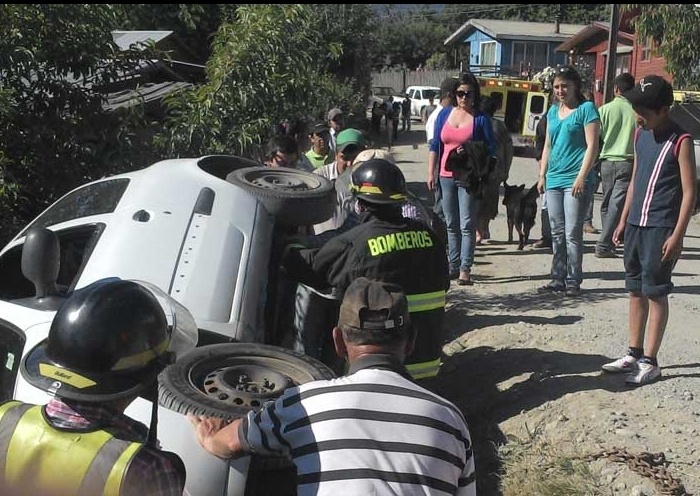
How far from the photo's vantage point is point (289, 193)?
515 cm

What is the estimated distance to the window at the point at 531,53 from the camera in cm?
4925

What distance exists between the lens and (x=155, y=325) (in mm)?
2162

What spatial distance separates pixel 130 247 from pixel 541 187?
4.35 metres

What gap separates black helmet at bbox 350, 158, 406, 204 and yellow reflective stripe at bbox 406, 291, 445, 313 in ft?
1.60

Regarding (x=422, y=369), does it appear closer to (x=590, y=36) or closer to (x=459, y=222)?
(x=459, y=222)

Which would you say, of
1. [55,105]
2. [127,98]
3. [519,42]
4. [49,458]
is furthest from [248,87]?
[519,42]

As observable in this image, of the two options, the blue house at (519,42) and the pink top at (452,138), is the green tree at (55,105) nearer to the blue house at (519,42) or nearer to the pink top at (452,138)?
the pink top at (452,138)

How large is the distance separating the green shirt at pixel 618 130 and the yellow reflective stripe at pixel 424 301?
5.00m

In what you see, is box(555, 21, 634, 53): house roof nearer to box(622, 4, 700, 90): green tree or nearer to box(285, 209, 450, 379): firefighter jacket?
box(622, 4, 700, 90): green tree

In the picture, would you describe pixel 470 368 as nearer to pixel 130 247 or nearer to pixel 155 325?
pixel 130 247

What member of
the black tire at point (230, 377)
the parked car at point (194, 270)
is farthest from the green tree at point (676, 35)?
the black tire at point (230, 377)

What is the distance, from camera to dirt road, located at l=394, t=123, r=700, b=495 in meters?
4.62

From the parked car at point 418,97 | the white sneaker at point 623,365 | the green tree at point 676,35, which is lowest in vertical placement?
the parked car at point 418,97

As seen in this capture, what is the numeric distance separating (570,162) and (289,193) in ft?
8.78
